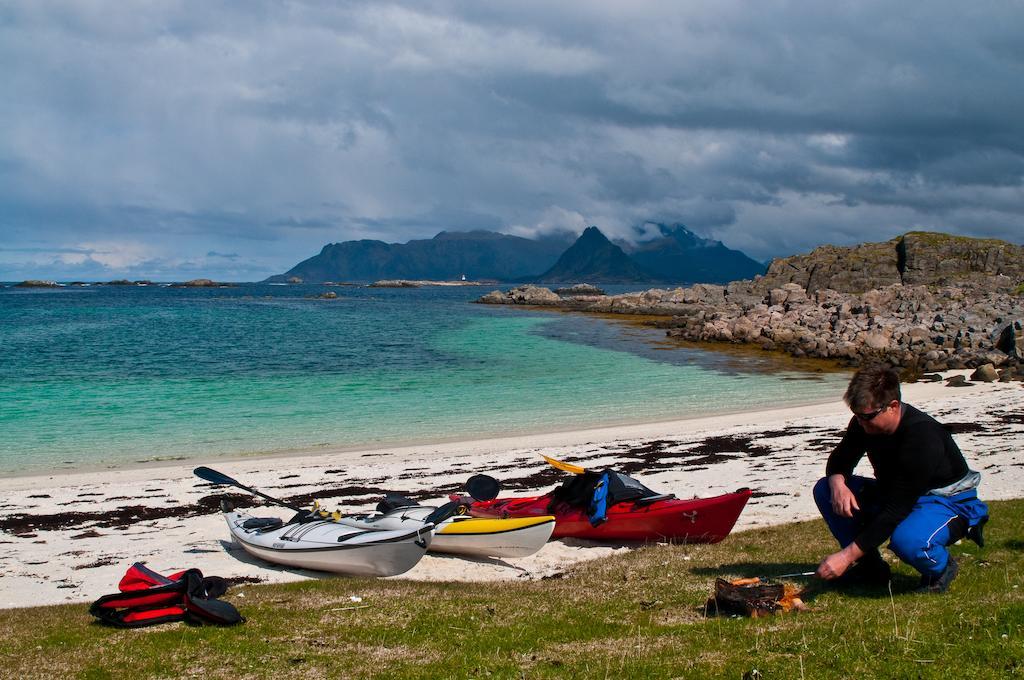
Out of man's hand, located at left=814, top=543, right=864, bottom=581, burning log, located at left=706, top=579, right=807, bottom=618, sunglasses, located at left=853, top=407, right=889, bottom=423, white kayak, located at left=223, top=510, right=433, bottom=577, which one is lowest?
white kayak, located at left=223, top=510, right=433, bottom=577

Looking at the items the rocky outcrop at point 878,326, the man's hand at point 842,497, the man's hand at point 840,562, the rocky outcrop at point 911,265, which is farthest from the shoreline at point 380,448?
the rocky outcrop at point 911,265

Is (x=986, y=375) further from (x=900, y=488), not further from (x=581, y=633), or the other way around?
(x=581, y=633)

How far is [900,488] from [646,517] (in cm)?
629

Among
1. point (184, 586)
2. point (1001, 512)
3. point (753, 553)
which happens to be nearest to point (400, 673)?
point (184, 586)

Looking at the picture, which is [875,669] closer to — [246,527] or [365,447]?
[246,527]

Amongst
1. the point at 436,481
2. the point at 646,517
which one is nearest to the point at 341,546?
the point at 646,517

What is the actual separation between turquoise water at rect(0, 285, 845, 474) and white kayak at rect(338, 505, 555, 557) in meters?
13.6

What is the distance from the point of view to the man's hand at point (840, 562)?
699 centimetres

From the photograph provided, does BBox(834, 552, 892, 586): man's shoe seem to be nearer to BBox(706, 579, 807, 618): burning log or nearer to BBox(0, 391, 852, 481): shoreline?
BBox(706, 579, 807, 618): burning log

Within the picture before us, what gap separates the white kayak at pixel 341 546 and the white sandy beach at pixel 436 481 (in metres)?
0.32

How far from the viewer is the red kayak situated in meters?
12.3

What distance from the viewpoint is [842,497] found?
7.37 metres

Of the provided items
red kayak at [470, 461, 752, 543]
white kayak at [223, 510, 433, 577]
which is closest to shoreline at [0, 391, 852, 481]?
white kayak at [223, 510, 433, 577]

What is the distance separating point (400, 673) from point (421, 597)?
3091 millimetres
